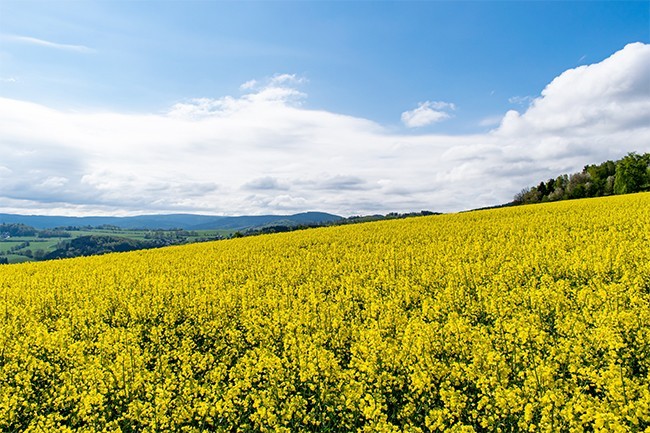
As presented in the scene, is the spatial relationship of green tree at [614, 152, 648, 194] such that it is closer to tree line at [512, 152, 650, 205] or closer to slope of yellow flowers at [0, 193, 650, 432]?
tree line at [512, 152, 650, 205]

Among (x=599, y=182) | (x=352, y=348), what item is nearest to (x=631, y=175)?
(x=599, y=182)

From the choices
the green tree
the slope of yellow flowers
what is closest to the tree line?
the green tree

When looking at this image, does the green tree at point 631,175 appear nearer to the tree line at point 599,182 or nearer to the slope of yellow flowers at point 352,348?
the tree line at point 599,182

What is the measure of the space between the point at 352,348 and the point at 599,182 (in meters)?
105

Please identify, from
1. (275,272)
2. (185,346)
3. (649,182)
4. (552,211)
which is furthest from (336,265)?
(649,182)

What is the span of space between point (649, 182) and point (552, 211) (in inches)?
2406

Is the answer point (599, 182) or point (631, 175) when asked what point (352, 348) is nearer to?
point (631, 175)

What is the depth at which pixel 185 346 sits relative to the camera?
32.0ft

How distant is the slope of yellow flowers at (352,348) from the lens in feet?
20.6

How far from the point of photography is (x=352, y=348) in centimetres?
829

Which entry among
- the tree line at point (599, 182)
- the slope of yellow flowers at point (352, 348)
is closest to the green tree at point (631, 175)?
the tree line at point (599, 182)

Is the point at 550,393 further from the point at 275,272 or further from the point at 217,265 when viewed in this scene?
the point at 217,265

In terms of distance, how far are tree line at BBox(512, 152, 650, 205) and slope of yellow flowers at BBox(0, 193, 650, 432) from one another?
74.5 meters

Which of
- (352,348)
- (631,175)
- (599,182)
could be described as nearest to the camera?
(352,348)
